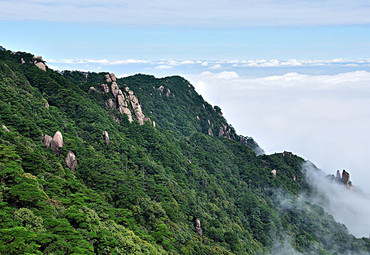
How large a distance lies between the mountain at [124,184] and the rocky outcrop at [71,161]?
186 mm

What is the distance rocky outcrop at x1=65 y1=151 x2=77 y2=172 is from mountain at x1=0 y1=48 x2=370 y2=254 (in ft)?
0.61

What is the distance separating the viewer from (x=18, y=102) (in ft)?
224

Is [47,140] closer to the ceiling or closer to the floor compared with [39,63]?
closer to the floor

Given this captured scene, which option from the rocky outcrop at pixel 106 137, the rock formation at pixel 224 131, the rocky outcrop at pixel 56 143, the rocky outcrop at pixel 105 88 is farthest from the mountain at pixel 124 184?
the rock formation at pixel 224 131

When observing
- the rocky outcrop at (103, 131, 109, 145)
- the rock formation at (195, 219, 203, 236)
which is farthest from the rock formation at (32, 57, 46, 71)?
the rock formation at (195, 219, 203, 236)

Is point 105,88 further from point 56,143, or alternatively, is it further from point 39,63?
point 56,143

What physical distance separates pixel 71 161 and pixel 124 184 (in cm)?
1140

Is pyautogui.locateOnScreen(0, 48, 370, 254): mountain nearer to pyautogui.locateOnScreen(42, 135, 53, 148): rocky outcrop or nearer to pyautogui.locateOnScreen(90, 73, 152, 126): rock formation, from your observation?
pyautogui.locateOnScreen(42, 135, 53, 148): rocky outcrop

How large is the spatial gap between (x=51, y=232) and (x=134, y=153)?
2173 inches

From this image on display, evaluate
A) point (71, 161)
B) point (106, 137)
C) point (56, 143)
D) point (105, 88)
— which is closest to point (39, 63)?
point (105, 88)

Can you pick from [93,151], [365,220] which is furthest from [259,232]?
[365,220]

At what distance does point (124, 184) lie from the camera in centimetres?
6562

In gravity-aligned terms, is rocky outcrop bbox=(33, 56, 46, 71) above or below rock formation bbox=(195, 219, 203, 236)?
above

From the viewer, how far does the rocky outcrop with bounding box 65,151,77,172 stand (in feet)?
199
